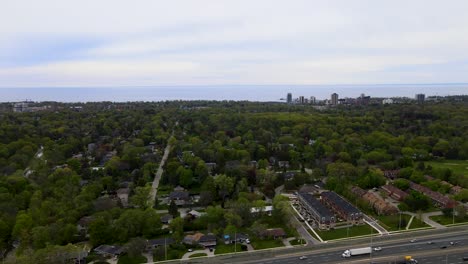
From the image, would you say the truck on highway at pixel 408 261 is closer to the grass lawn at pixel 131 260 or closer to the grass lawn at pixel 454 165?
the grass lawn at pixel 131 260

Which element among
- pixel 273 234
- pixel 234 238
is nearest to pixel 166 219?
pixel 234 238

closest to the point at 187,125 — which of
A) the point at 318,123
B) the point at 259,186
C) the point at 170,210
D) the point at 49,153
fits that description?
the point at 318,123

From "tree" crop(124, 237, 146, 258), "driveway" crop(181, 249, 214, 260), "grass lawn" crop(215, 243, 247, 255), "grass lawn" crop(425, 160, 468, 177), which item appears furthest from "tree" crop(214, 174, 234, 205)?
"grass lawn" crop(425, 160, 468, 177)

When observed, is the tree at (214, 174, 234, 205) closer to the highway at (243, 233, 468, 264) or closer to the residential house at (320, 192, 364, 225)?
the residential house at (320, 192, 364, 225)

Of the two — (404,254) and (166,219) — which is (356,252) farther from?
(166,219)

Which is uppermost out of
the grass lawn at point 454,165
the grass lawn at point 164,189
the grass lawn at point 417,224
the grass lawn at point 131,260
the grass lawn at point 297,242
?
the grass lawn at point 454,165

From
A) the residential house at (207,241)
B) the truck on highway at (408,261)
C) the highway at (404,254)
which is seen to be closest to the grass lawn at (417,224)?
the highway at (404,254)
